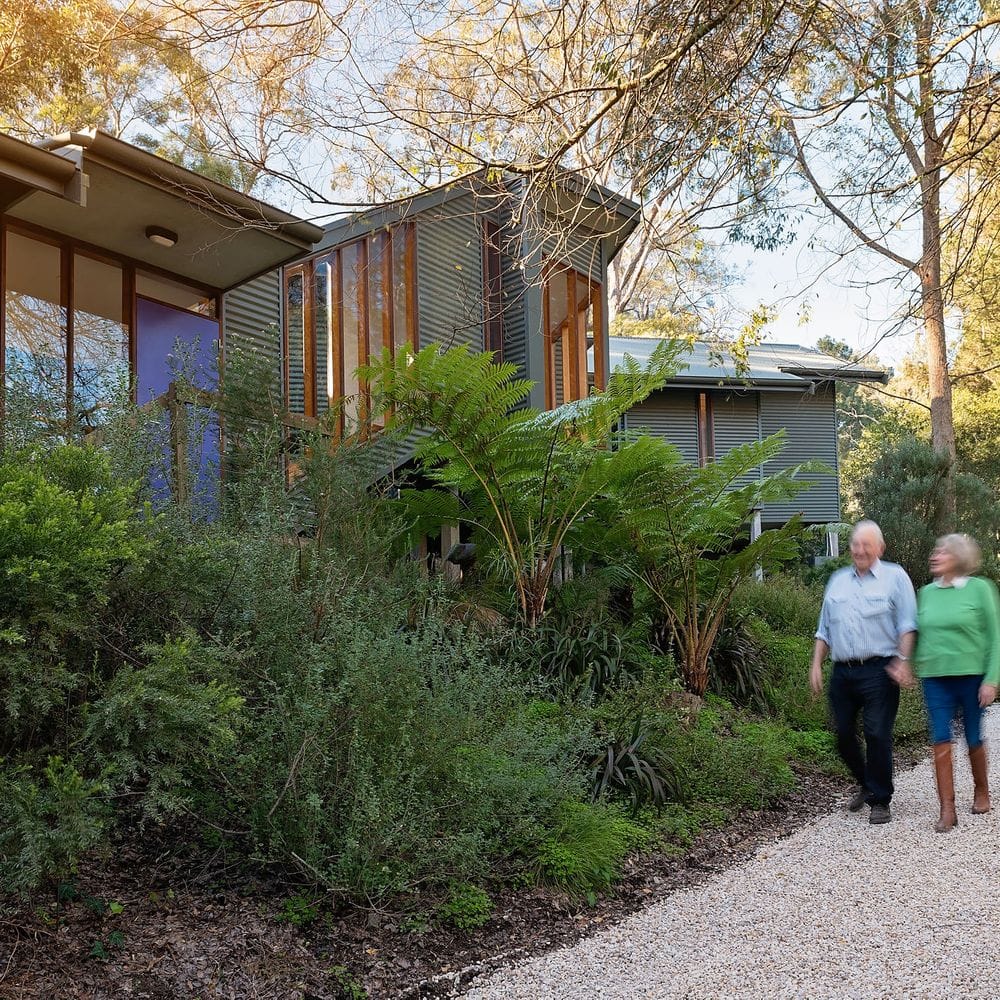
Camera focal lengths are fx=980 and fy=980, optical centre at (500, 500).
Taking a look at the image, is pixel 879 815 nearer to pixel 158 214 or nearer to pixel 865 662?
pixel 865 662

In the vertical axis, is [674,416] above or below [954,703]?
above

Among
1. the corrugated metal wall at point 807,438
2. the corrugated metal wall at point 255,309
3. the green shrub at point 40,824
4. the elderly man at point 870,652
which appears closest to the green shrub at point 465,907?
the green shrub at point 40,824

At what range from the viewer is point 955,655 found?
559 centimetres

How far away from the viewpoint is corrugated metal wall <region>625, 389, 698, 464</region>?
23.3m

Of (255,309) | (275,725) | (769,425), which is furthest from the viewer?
(769,425)

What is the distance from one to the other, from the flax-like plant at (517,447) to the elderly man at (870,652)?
2745 mm

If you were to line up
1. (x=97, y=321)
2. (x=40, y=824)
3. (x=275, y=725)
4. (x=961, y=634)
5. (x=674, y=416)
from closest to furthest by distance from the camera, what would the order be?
(x=40, y=824) < (x=275, y=725) < (x=961, y=634) < (x=97, y=321) < (x=674, y=416)

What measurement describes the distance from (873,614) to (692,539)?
3.22 meters

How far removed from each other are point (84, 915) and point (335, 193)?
21.0 feet

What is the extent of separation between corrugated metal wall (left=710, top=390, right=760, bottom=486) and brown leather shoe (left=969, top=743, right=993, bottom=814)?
17873 mm

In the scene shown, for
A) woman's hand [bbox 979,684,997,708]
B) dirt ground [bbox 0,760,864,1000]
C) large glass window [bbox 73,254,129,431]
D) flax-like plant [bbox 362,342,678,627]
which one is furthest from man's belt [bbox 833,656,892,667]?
large glass window [bbox 73,254,129,431]

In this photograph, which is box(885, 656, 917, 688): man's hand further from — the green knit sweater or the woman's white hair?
the woman's white hair

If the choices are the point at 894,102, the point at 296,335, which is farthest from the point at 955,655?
the point at 296,335

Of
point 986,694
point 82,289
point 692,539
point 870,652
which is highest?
point 82,289
